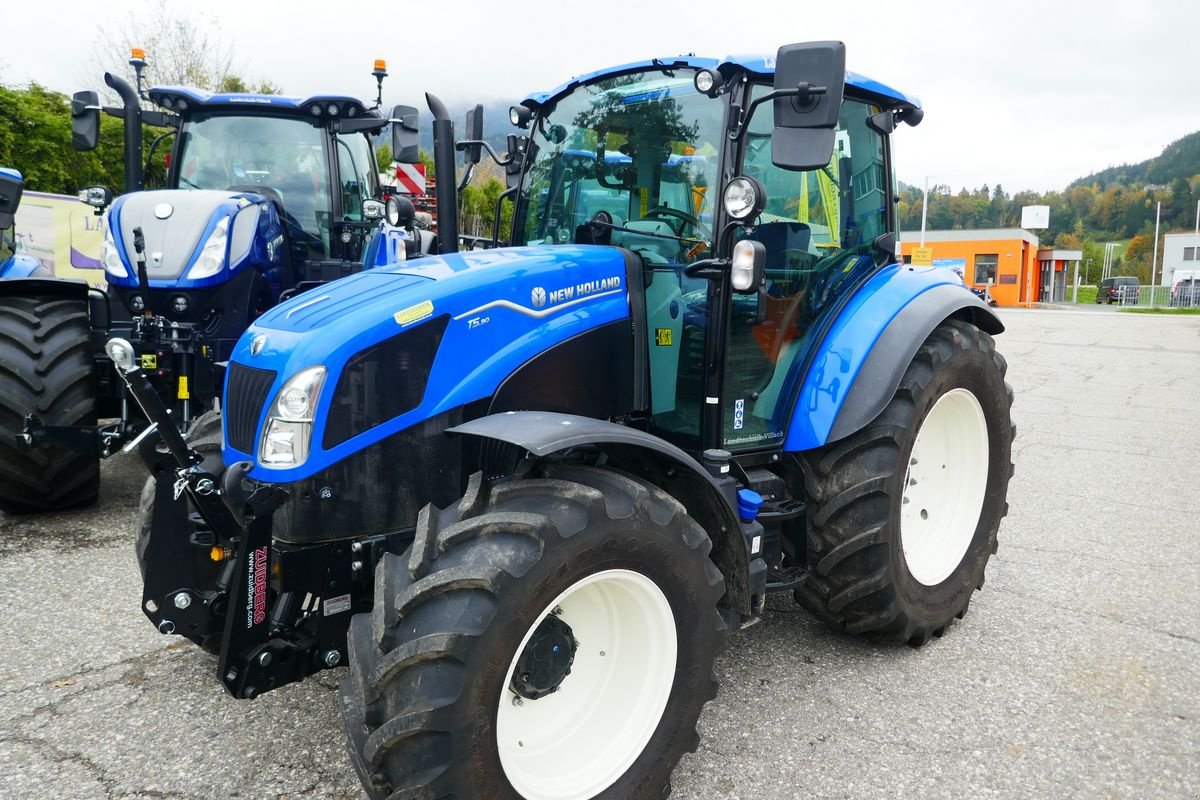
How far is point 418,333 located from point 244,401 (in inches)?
22.7

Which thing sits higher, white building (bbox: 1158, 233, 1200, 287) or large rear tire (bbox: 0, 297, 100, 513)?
white building (bbox: 1158, 233, 1200, 287)

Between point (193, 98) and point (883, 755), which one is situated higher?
point (193, 98)

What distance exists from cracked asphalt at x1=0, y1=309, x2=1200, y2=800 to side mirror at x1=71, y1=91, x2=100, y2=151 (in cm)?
256

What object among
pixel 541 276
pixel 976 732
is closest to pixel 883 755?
pixel 976 732

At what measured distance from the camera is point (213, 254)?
5012mm

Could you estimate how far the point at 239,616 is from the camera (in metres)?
2.32

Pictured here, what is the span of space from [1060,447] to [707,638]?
6846mm

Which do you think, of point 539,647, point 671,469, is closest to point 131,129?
point 671,469

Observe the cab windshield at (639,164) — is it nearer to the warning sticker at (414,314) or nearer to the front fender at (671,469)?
the front fender at (671,469)

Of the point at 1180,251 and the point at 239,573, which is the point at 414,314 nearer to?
the point at 239,573

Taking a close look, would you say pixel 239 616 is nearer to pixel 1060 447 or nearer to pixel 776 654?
pixel 776 654

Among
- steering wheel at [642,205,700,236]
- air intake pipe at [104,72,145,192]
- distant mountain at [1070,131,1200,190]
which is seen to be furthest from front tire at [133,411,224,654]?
distant mountain at [1070,131,1200,190]

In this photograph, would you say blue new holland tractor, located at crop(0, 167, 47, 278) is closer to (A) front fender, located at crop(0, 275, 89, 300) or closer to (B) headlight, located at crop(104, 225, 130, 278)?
(A) front fender, located at crop(0, 275, 89, 300)

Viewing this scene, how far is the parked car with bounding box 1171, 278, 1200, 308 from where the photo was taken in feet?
153
